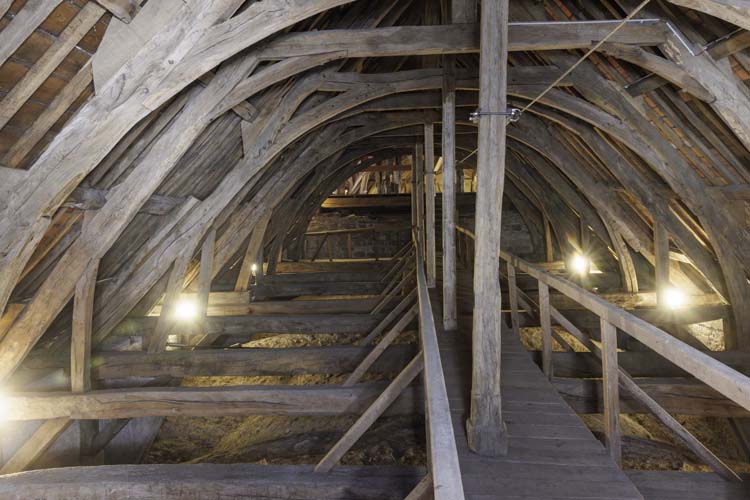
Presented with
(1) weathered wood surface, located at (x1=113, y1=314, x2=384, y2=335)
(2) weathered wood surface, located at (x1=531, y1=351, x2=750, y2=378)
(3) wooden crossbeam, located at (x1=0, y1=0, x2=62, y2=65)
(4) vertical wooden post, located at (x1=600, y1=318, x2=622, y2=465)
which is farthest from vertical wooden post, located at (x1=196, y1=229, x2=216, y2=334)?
(4) vertical wooden post, located at (x1=600, y1=318, x2=622, y2=465)

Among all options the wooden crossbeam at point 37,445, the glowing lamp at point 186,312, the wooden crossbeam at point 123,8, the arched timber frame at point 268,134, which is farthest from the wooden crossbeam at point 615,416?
the glowing lamp at point 186,312

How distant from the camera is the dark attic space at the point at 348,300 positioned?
7.01ft

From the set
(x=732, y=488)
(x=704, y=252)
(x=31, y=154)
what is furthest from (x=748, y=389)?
(x=704, y=252)

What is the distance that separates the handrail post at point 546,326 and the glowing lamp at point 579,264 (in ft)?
15.8

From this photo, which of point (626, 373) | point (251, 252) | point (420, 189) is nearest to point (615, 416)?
point (626, 373)

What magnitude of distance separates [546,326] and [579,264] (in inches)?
206

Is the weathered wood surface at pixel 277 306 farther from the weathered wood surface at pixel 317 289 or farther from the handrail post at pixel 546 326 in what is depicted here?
the handrail post at pixel 546 326

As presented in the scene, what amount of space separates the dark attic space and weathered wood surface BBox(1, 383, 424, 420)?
0.02 m

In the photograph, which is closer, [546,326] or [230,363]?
[546,326]

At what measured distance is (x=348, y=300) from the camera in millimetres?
6371

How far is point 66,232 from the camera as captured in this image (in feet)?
10.3

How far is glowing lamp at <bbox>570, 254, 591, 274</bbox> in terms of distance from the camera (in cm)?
807

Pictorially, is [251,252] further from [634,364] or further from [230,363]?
[634,364]

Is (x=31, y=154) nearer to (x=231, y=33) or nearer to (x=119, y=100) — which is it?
(x=119, y=100)
